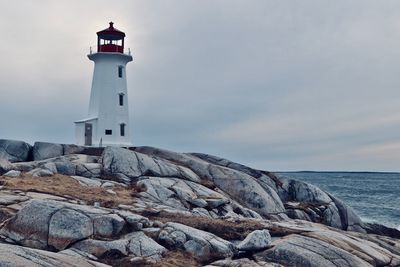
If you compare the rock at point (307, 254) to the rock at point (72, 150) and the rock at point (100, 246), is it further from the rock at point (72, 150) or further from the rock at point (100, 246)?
the rock at point (72, 150)

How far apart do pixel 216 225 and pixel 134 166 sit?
46.5 ft

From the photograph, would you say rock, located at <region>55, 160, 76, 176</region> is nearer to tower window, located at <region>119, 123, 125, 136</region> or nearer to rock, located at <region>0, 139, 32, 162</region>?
rock, located at <region>0, 139, 32, 162</region>

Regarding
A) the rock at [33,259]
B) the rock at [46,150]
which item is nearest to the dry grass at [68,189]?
the rock at [33,259]

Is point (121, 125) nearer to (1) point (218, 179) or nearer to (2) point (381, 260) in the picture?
(1) point (218, 179)

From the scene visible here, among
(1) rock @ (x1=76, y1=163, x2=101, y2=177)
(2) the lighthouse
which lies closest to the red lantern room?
(2) the lighthouse

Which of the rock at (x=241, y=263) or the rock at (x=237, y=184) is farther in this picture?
the rock at (x=237, y=184)

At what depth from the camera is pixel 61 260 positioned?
1514 cm

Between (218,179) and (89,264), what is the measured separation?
21.8 meters

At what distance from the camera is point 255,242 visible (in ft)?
63.8

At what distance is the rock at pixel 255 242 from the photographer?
1936 centimetres

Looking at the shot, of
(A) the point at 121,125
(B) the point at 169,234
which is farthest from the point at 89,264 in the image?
(A) the point at 121,125

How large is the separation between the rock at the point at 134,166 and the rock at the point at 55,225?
Answer: 44.2 feet

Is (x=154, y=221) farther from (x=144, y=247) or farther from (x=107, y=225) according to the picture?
(x=144, y=247)

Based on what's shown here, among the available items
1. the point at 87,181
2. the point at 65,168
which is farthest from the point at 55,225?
the point at 65,168
